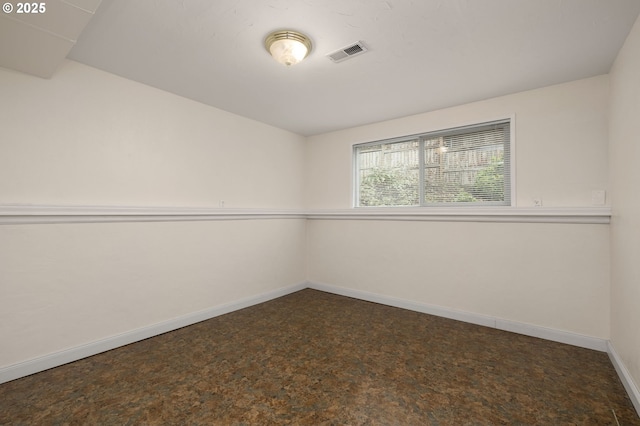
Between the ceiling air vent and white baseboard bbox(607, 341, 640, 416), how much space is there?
2817 mm

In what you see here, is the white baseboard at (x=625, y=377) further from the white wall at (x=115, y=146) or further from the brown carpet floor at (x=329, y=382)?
the white wall at (x=115, y=146)

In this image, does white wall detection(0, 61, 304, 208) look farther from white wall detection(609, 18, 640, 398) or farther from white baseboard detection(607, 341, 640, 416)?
white baseboard detection(607, 341, 640, 416)

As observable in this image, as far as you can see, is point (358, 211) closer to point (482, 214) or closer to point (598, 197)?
point (482, 214)

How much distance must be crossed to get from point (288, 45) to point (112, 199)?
2.00 meters

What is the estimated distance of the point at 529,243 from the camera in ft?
9.20

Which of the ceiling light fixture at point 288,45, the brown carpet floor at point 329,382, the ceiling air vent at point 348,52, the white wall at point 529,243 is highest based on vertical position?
the ceiling air vent at point 348,52

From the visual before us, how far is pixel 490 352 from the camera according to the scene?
246 cm

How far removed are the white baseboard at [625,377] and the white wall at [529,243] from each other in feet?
0.75

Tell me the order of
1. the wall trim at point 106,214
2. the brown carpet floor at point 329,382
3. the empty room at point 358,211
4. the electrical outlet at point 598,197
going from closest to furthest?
the brown carpet floor at point 329,382 < the empty room at point 358,211 < the wall trim at point 106,214 < the electrical outlet at point 598,197

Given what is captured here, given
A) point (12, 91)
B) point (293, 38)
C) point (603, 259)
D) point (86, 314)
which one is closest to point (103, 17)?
point (12, 91)

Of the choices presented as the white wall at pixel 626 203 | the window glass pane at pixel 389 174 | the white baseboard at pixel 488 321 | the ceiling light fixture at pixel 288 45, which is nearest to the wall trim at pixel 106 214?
the window glass pane at pixel 389 174

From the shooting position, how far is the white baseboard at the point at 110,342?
2.06m

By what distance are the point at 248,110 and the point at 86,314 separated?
256cm

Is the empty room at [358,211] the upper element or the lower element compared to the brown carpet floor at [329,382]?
upper
